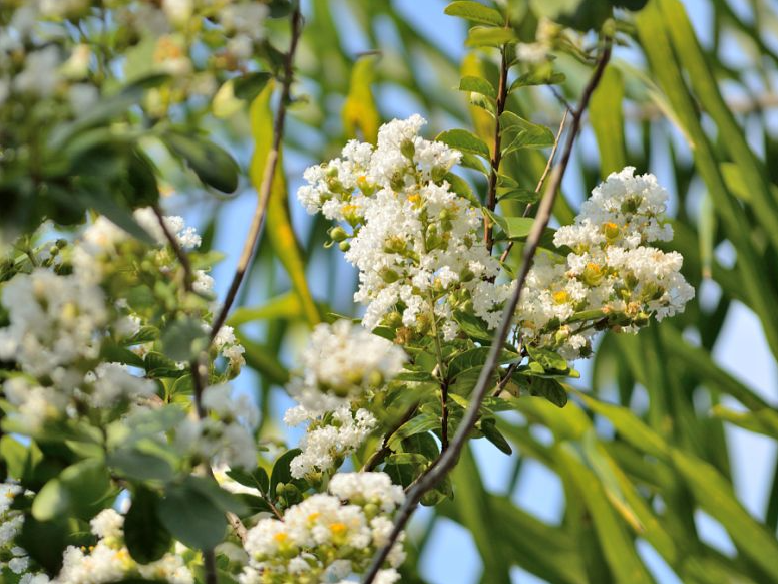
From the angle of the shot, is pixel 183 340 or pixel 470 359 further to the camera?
pixel 470 359

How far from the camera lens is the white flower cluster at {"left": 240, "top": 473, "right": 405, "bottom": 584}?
44cm

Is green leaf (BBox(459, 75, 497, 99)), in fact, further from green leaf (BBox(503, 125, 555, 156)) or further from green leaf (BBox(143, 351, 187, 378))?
green leaf (BBox(143, 351, 187, 378))

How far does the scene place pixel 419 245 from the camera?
561mm

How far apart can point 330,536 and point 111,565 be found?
0.10 m

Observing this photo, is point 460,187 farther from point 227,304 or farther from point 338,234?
point 227,304

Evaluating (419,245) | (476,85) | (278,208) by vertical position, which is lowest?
(419,245)

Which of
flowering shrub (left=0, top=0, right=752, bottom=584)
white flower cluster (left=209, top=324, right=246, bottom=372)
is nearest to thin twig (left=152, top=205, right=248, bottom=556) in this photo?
flowering shrub (left=0, top=0, right=752, bottom=584)

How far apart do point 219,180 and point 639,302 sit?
0.26 meters

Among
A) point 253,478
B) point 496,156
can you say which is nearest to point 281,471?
point 253,478

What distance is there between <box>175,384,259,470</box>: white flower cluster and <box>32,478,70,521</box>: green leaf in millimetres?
47

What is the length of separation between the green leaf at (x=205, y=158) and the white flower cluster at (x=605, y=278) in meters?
0.20

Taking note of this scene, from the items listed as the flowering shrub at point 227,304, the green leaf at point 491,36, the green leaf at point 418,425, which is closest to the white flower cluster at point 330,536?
the flowering shrub at point 227,304

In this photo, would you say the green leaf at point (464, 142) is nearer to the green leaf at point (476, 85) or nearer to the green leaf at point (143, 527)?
the green leaf at point (476, 85)

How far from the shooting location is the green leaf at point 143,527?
1.42ft
